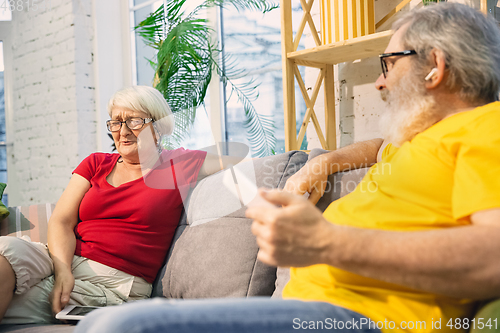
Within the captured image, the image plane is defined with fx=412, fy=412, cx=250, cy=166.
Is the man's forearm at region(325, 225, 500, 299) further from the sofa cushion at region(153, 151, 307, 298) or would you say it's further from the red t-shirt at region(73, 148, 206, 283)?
the red t-shirt at region(73, 148, 206, 283)

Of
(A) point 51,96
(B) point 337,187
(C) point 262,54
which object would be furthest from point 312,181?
(A) point 51,96

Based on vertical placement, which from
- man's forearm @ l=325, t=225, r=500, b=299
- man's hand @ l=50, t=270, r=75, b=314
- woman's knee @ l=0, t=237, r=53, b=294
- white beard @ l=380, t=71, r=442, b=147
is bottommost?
man's hand @ l=50, t=270, r=75, b=314

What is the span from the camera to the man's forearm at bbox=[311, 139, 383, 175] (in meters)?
1.16

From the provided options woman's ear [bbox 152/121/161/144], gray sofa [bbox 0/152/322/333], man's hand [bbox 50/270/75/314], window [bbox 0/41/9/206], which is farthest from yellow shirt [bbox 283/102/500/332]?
window [bbox 0/41/9/206]

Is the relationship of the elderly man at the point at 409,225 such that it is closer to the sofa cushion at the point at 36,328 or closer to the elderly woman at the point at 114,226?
the sofa cushion at the point at 36,328

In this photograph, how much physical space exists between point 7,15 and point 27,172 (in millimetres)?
1426

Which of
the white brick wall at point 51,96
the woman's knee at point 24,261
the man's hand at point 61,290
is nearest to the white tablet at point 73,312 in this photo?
the man's hand at point 61,290

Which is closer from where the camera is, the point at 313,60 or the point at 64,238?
the point at 64,238

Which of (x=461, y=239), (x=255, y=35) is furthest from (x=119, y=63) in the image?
(x=461, y=239)

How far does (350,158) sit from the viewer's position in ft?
3.85

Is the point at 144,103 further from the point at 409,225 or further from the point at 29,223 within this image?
the point at 409,225

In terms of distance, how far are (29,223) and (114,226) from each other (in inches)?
23.4

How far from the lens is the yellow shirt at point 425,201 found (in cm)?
65

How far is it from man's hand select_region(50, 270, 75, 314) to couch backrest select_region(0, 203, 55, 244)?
51cm
